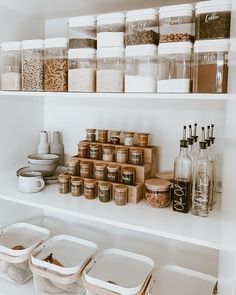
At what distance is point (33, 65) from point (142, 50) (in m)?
0.48

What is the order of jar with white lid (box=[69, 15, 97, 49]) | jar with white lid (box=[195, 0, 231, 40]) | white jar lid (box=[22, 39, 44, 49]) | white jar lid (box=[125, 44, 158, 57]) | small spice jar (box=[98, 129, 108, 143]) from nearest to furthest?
jar with white lid (box=[195, 0, 231, 40]), white jar lid (box=[125, 44, 158, 57]), jar with white lid (box=[69, 15, 97, 49]), white jar lid (box=[22, 39, 44, 49]), small spice jar (box=[98, 129, 108, 143])

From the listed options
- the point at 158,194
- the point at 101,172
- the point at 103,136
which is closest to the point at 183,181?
the point at 158,194

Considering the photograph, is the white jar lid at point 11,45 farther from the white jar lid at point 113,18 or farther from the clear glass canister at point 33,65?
the white jar lid at point 113,18

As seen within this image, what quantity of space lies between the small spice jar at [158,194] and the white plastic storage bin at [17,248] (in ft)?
1.73

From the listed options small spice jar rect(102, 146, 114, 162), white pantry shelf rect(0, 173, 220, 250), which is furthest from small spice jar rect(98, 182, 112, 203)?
small spice jar rect(102, 146, 114, 162)

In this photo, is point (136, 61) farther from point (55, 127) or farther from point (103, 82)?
point (55, 127)

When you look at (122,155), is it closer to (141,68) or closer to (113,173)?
(113,173)

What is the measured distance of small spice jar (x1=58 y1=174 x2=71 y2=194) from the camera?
1.32 meters

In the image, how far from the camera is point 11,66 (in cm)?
136

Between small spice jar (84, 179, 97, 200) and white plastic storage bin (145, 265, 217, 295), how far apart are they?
38cm

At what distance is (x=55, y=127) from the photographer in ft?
5.44

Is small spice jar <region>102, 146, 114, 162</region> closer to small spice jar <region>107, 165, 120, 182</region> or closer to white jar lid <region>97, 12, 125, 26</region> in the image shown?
small spice jar <region>107, 165, 120, 182</region>

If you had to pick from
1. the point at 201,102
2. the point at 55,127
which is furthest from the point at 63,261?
the point at 201,102

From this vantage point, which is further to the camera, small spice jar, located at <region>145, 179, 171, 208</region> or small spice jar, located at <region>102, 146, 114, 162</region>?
small spice jar, located at <region>102, 146, 114, 162</region>
